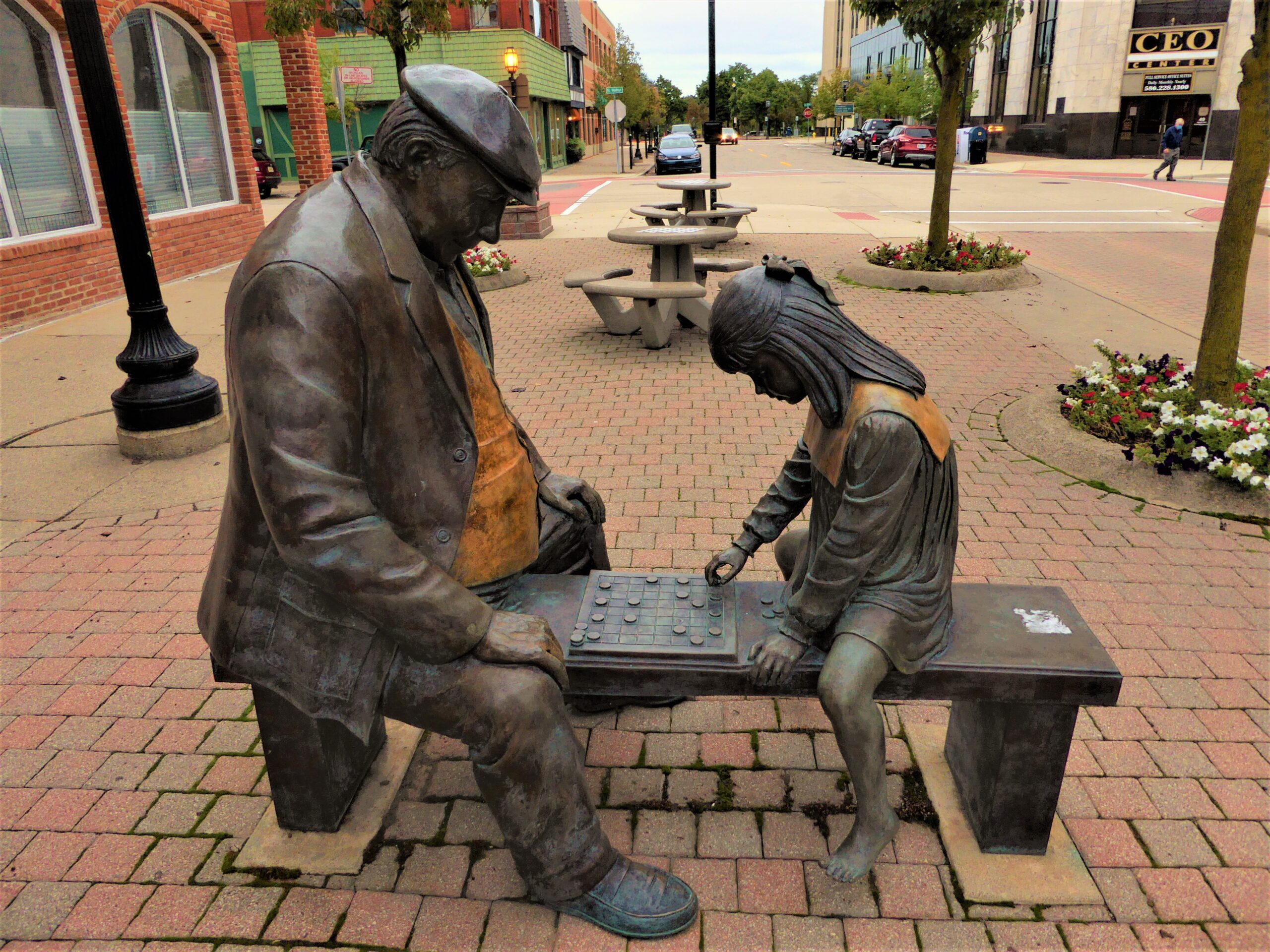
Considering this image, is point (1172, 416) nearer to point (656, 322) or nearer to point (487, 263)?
point (656, 322)

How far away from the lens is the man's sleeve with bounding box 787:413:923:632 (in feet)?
6.63

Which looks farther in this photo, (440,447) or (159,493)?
(159,493)

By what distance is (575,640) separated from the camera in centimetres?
230

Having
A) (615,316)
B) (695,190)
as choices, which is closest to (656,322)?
(615,316)

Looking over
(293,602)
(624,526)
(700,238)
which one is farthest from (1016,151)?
(293,602)

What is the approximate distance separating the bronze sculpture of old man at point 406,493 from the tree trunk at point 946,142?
28.7 feet

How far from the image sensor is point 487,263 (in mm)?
10930

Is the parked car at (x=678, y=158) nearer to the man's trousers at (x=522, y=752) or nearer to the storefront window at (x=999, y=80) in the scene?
the storefront window at (x=999, y=80)

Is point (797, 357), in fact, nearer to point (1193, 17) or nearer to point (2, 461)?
point (2, 461)

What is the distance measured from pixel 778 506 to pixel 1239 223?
13.1 feet

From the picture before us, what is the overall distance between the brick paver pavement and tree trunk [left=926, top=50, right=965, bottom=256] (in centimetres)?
633

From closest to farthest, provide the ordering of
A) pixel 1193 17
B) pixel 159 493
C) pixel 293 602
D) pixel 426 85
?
1. pixel 426 85
2. pixel 293 602
3. pixel 159 493
4. pixel 1193 17

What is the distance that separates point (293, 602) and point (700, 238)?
22.3 feet

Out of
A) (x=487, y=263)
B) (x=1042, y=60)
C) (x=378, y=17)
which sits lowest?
(x=487, y=263)
